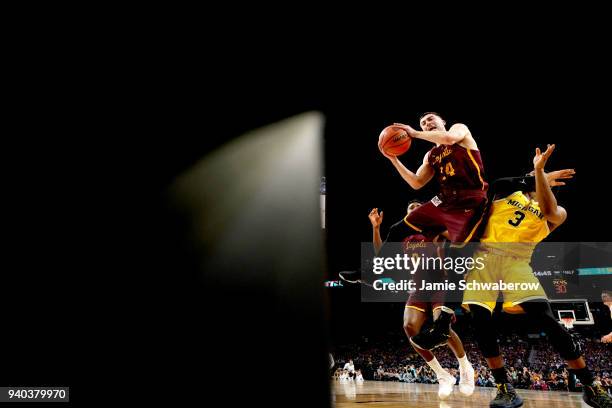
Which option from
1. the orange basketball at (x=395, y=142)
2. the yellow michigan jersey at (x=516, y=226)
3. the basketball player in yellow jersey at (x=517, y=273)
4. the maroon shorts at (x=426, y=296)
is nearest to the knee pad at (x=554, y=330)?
the basketball player in yellow jersey at (x=517, y=273)

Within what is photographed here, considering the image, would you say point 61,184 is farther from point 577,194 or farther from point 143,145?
point 577,194

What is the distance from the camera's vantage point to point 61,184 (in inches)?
135

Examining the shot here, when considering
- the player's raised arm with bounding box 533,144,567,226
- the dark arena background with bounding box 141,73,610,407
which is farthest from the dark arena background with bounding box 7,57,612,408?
the player's raised arm with bounding box 533,144,567,226

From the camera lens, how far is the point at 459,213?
387 centimetres

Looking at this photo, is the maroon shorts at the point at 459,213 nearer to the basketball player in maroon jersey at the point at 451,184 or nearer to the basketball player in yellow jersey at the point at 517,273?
the basketball player in maroon jersey at the point at 451,184

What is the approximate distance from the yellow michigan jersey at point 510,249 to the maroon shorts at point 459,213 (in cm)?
11

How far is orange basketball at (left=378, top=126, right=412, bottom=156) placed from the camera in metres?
4.04

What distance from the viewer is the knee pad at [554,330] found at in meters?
3.38

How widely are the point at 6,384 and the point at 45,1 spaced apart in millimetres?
3616

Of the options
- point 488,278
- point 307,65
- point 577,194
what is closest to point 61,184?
point 488,278

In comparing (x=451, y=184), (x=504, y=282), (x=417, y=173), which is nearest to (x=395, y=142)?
(x=417, y=173)

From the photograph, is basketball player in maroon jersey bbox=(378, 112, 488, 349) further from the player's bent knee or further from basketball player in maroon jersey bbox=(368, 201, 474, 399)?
the player's bent knee

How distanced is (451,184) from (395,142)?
0.60m

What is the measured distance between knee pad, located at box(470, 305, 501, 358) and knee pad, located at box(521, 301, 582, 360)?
32 centimetres
